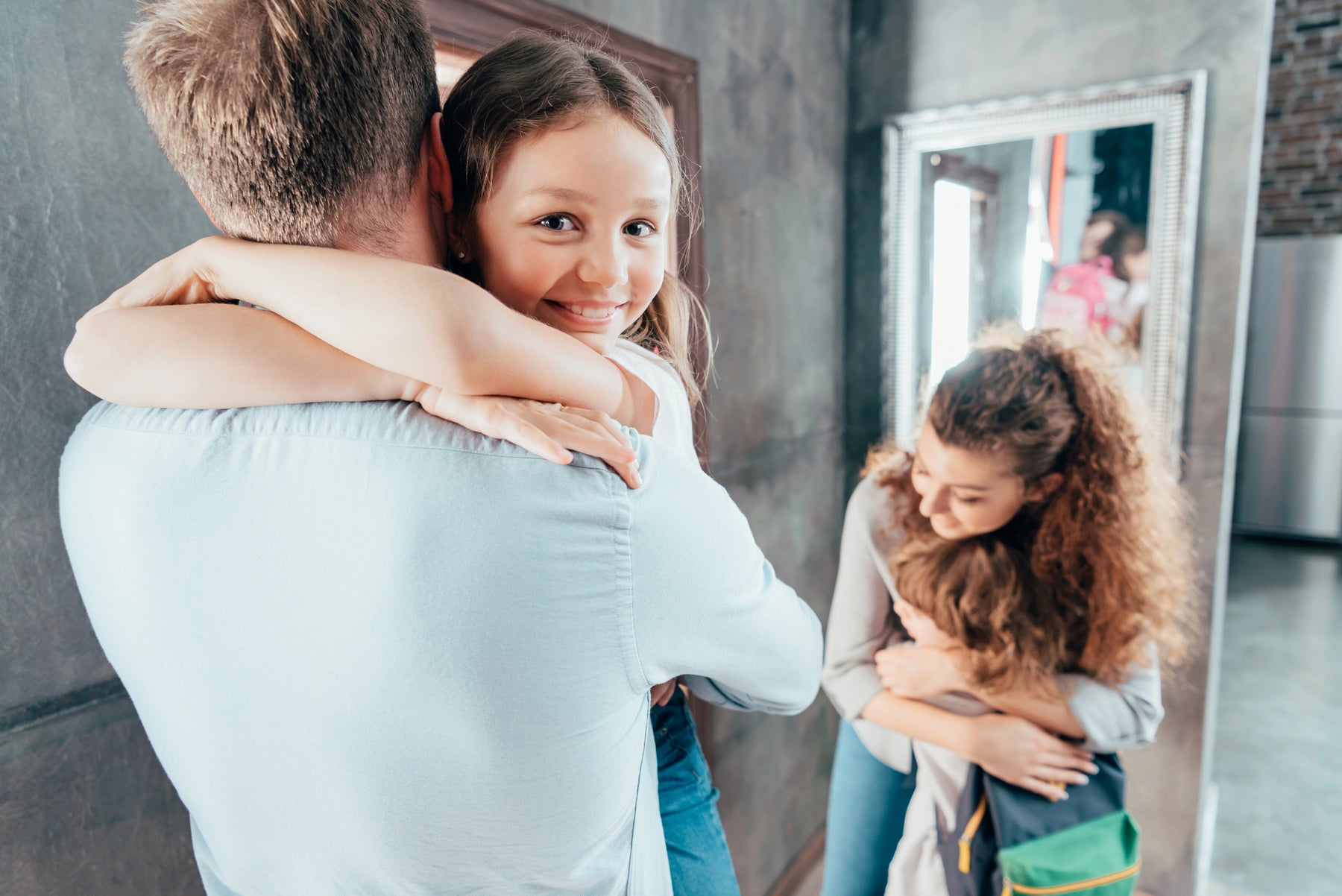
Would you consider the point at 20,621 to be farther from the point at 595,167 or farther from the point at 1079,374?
the point at 1079,374

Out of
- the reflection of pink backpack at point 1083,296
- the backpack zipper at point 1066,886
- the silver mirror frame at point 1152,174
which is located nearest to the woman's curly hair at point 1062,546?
the backpack zipper at point 1066,886

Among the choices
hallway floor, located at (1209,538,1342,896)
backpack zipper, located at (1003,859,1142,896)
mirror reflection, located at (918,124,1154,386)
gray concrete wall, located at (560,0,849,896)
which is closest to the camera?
backpack zipper, located at (1003,859,1142,896)

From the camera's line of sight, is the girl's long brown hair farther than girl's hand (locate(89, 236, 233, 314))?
Yes

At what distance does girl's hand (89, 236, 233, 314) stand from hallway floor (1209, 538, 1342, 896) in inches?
126

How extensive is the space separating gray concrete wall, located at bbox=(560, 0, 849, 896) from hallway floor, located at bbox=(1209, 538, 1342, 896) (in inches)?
57.6

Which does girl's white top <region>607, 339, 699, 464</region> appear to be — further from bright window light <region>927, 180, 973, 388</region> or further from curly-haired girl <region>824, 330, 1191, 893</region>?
A: bright window light <region>927, 180, 973, 388</region>

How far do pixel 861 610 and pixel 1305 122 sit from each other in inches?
241

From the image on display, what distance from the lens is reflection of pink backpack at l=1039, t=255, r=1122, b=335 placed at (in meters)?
2.15

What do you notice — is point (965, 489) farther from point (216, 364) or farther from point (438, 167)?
point (216, 364)

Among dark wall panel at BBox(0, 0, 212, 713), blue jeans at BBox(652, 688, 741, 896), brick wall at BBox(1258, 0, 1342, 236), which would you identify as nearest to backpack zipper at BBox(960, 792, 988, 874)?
blue jeans at BBox(652, 688, 741, 896)

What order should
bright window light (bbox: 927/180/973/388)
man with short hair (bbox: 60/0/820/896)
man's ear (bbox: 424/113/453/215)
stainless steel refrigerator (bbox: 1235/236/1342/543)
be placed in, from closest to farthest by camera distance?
man with short hair (bbox: 60/0/820/896) < man's ear (bbox: 424/113/453/215) < bright window light (bbox: 927/180/973/388) < stainless steel refrigerator (bbox: 1235/236/1342/543)

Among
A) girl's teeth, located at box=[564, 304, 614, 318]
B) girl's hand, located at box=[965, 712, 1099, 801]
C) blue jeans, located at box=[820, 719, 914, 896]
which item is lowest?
blue jeans, located at box=[820, 719, 914, 896]

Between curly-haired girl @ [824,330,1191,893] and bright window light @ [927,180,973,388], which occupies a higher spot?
bright window light @ [927,180,973,388]

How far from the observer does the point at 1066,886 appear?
128 cm
